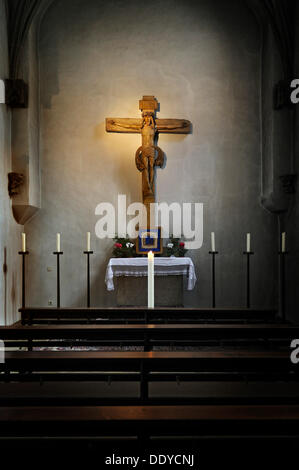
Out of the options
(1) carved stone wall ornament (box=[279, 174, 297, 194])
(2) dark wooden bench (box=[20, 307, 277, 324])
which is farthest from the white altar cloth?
(2) dark wooden bench (box=[20, 307, 277, 324])

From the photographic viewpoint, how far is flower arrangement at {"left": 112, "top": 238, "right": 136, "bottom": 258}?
6.32m

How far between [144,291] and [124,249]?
0.81 metres

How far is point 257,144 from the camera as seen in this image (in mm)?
6879

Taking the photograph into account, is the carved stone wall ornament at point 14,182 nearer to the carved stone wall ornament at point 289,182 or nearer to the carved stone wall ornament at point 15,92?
the carved stone wall ornament at point 15,92

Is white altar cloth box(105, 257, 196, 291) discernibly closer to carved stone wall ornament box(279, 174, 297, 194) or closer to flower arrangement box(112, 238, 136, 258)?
flower arrangement box(112, 238, 136, 258)

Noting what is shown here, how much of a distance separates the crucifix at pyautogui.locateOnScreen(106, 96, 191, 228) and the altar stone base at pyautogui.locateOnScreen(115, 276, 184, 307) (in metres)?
1.11

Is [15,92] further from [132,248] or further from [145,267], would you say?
[145,267]

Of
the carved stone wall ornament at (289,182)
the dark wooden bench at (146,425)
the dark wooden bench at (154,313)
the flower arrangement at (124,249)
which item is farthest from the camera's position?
the flower arrangement at (124,249)

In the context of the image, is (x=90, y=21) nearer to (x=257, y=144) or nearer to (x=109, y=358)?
(x=257, y=144)

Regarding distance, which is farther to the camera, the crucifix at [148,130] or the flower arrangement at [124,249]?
the crucifix at [148,130]

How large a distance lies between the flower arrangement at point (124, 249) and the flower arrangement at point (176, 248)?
59 centimetres

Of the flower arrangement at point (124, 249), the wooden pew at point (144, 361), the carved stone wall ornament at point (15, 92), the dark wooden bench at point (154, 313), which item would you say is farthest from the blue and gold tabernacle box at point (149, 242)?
the wooden pew at point (144, 361)

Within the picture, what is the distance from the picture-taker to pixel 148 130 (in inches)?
259

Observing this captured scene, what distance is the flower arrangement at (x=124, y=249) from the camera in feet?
20.7
